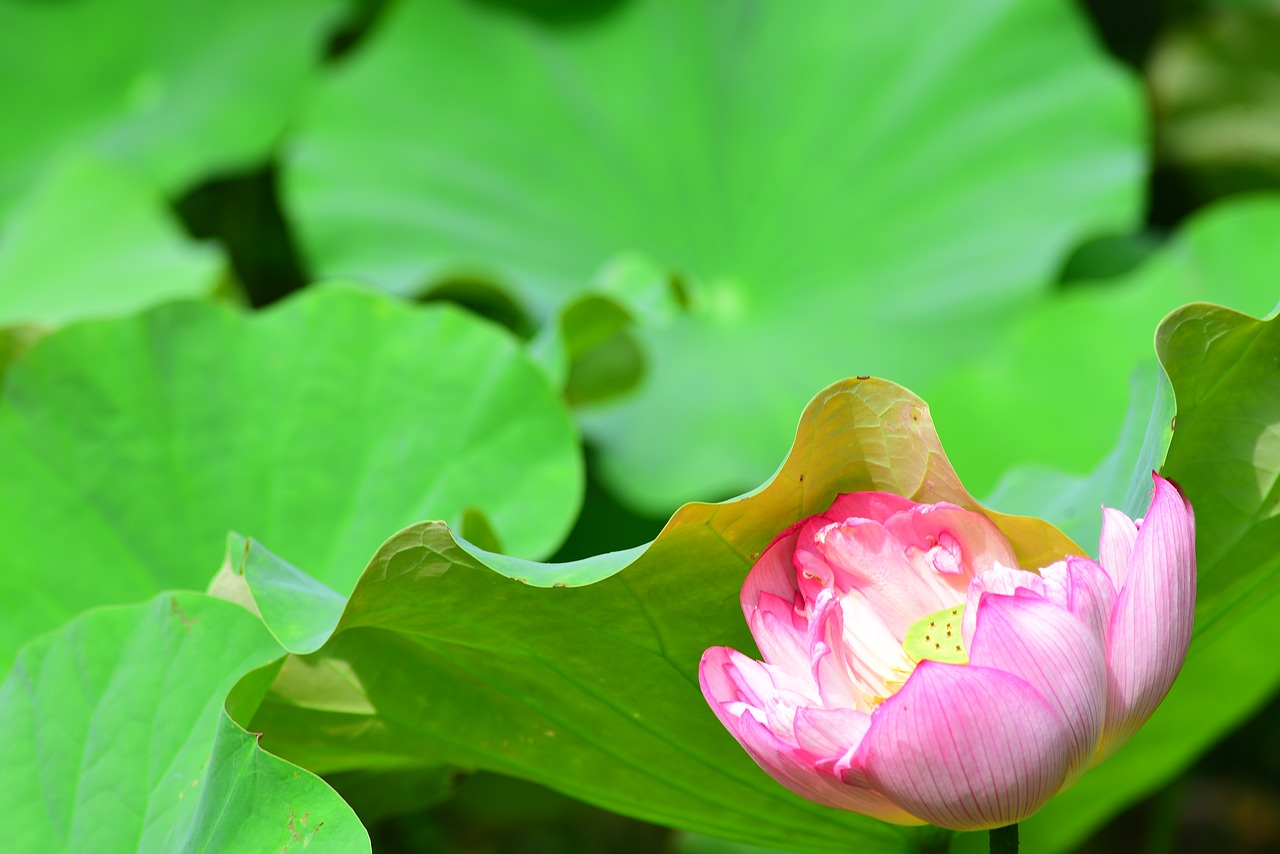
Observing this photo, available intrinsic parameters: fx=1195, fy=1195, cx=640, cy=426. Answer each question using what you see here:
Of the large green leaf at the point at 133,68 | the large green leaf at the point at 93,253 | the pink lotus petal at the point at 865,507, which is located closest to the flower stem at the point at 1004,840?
the pink lotus petal at the point at 865,507

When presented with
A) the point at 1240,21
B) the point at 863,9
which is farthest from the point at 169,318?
the point at 1240,21

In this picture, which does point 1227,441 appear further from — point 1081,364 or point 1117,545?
point 1081,364

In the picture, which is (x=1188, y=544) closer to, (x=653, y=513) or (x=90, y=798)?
(x=90, y=798)

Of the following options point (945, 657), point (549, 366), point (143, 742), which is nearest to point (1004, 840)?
point (945, 657)

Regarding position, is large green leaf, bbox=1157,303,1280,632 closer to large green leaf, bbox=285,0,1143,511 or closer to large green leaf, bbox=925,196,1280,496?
large green leaf, bbox=925,196,1280,496

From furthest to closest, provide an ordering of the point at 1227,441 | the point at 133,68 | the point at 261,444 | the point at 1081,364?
the point at 133,68 < the point at 1081,364 < the point at 261,444 < the point at 1227,441

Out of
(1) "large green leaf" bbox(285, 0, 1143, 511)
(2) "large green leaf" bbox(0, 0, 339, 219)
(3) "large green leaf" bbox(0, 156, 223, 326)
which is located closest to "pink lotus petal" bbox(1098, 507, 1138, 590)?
(1) "large green leaf" bbox(285, 0, 1143, 511)
